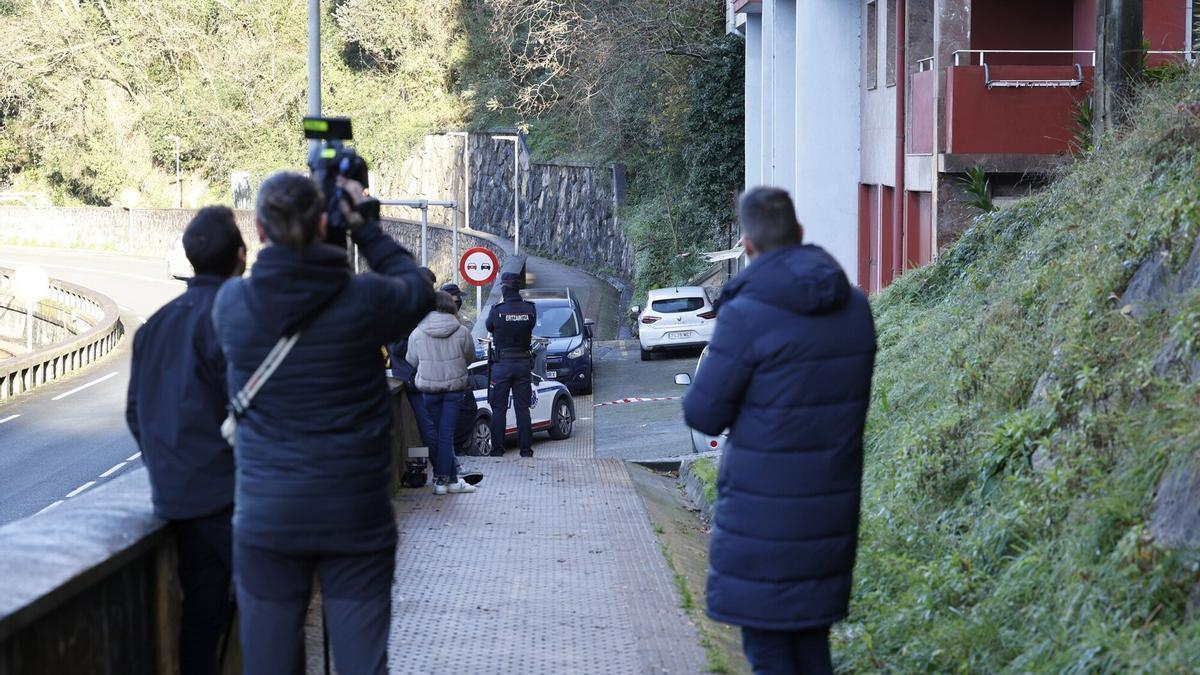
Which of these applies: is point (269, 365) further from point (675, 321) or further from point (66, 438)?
point (675, 321)

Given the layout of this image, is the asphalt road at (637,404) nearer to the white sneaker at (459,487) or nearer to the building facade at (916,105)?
the building facade at (916,105)

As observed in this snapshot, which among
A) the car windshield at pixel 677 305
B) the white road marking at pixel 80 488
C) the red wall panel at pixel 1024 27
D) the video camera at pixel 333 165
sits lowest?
the white road marking at pixel 80 488

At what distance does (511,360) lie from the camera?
46.9 ft

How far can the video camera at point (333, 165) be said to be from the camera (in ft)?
13.8

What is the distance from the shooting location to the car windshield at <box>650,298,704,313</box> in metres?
30.5

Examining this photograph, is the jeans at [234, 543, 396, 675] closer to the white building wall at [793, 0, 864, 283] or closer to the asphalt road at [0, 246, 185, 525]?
the asphalt road at [0, 246, 185, 525]

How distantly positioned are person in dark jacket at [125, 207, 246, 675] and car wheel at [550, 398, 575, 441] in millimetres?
16263

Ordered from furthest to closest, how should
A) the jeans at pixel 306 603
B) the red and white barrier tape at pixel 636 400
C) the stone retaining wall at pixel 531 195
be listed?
1. the stone retaining wall at pixel 531 195
2. the red and white barrier tape at pixel 636 400
3. the jeans at pixel 306 603

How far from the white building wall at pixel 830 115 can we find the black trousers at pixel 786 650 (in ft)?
67.6

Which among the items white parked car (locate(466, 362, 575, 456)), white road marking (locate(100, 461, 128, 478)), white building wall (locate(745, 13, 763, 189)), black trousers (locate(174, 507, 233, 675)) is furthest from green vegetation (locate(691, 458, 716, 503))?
white building wall (locate(745, 13, 763, 189))

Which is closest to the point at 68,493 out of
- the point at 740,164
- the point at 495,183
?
the point at 740,164

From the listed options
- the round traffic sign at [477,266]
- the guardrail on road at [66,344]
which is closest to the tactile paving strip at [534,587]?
the round traffic sign at [477,266]

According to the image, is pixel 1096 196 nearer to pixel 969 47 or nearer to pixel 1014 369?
pixel 1014 369

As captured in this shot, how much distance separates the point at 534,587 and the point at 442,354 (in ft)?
11.4
